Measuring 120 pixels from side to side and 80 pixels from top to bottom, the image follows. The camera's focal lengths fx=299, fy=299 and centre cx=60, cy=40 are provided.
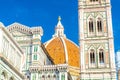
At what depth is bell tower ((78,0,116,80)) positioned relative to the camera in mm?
33656

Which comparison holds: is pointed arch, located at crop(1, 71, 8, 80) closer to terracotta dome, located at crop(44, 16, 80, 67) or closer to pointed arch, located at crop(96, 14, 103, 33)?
pointed arch, located at crop(96, 14, 103, 33)

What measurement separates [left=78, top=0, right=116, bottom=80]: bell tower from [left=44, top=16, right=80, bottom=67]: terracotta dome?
1736cm

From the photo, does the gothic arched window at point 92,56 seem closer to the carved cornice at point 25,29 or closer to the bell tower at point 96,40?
the bell tower at point 96,40

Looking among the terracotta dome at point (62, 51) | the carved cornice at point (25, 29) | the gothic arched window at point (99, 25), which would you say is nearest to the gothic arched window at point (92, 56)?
the gothic arched window at point (99, 25)

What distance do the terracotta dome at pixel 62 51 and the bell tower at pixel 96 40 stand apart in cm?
1736

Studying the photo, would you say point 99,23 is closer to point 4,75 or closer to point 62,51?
point 4,75

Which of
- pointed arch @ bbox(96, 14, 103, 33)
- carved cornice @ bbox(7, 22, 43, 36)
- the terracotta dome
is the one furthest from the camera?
the terracotta dome

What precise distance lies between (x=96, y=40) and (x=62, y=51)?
2164 cm

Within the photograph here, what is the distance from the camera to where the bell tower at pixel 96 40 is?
33.7 metres

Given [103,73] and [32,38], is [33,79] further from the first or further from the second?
[103,73]

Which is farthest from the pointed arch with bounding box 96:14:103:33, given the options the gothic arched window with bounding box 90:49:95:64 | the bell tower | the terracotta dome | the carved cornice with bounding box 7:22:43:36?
the terracotta dome

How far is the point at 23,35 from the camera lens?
35875 millimetres

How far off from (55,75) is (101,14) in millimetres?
9864

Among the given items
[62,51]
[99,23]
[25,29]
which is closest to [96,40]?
[99,23]
